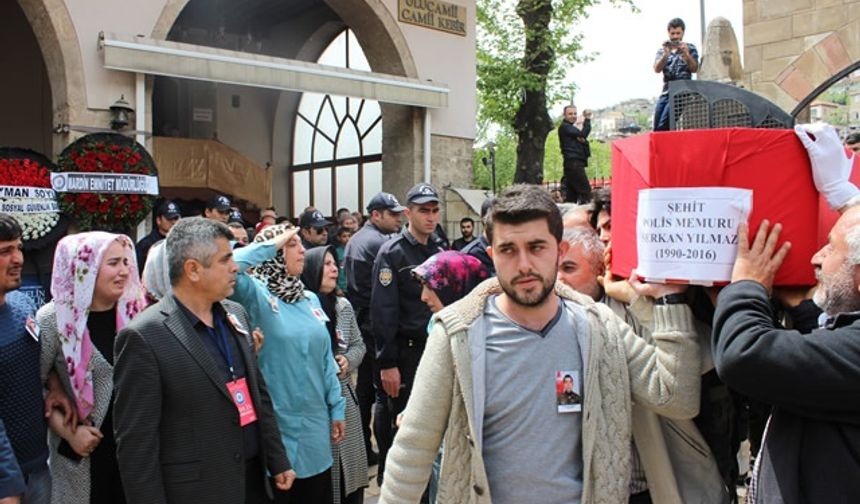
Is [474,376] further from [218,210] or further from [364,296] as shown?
[218,210]

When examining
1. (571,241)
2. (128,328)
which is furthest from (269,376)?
(571,241)

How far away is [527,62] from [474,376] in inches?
574

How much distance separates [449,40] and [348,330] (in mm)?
8894

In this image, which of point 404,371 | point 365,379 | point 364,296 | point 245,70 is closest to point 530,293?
point 404,371

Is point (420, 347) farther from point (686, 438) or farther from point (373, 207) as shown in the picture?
point (686, 438)

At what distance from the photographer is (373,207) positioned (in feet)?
19.8

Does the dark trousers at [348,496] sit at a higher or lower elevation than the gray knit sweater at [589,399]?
lower

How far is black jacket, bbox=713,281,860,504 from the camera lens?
1.62 meters

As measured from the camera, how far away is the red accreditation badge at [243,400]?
2.90 meters

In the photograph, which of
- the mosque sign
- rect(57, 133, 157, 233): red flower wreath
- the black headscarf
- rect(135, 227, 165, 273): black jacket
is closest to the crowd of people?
the black headscarf

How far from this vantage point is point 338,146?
15.0 meters

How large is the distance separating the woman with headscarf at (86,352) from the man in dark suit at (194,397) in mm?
533

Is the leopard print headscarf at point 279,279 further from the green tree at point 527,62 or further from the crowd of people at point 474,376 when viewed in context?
the green tree at point 527,62

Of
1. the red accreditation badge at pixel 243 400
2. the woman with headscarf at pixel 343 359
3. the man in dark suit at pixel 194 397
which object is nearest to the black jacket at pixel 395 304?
the woman with headscarf at pixel 343 359
